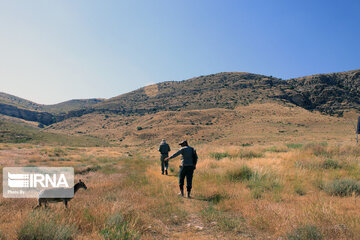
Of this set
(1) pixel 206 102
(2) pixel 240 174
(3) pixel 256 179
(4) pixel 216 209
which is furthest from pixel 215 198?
(1) pixel 206 102

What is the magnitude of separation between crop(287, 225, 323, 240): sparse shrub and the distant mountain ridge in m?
73.1

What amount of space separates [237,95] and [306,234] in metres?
87.5

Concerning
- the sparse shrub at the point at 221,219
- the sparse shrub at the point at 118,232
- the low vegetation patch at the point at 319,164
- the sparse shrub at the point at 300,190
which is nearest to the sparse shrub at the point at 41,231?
the sparse shrub at the point at 118,232

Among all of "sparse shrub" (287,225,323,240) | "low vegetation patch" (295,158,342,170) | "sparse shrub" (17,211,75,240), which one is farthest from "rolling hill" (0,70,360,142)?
"sparse shrub" (287,225,323,240)

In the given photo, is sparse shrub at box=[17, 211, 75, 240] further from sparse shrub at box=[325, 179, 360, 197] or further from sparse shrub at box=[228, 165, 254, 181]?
sparse shrub at box=[325, 179, 360, 197]

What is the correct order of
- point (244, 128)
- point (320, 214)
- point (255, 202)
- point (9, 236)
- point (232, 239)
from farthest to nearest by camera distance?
point (244, 128), point (255, 202), point (320, 214), point (232, 239), point (9, 236)

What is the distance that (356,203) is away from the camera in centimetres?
503

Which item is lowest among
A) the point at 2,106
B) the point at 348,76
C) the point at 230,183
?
the point at 230,183

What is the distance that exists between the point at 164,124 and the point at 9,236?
61774 mm

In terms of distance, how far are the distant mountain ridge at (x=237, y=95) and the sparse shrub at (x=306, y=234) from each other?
73.1 meters

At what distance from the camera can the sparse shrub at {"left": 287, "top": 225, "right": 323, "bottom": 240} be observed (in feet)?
10.9

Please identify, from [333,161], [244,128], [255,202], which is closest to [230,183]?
[255,202]

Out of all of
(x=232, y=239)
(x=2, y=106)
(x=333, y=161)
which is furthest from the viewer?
(x=2, y=106)

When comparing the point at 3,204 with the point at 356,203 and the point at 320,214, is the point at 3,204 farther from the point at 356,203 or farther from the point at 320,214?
the point at 356,203
